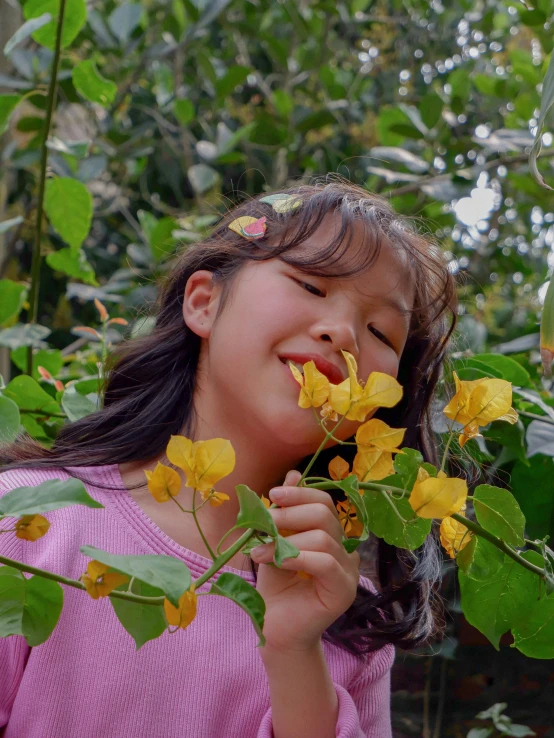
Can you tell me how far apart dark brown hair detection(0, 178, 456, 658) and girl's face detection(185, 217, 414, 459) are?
32 millimetres

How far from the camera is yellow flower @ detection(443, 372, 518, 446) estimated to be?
1.60 ft

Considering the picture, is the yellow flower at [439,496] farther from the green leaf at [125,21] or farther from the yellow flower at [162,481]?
the green leaf at [125,21]

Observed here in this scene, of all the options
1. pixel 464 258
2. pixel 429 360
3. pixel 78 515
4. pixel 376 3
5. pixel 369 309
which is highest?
pixel 376 3

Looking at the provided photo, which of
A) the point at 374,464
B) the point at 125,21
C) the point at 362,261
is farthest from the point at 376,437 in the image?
the point at 125,21

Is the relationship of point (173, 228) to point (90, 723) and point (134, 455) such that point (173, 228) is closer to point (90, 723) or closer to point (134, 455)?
point (134, 455)

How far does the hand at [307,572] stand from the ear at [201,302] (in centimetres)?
32

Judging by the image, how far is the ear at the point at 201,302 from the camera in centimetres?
87

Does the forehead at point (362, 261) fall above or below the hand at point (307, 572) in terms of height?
above

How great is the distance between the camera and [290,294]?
29.2 inches

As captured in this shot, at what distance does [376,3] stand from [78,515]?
2186mm

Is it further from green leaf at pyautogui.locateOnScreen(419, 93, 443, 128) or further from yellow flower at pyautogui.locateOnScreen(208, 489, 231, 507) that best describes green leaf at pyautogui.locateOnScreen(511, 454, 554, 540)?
green leaf at pyautogui.locateOnScreen(419, 93, 443, 128)

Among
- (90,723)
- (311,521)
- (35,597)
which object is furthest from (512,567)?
(90,723)

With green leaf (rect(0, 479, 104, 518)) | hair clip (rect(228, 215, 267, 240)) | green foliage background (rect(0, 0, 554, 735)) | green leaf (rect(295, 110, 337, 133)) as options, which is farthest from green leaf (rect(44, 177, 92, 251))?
green leaf (rect(295, 110, 337, 133))

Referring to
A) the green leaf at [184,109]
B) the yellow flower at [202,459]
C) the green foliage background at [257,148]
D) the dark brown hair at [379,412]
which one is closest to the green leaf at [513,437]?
the green foliage background at [257,148]
